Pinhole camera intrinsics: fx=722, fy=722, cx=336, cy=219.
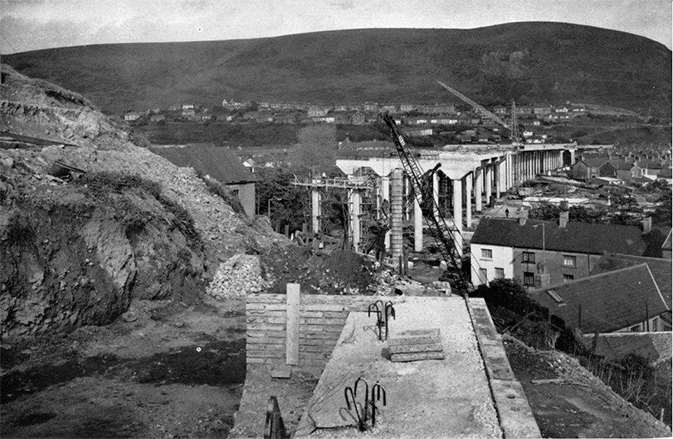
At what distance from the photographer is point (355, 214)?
3020 centimetres

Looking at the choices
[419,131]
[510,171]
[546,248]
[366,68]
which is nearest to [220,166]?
[546,248]

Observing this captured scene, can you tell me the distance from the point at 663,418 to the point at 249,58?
92.6 metres

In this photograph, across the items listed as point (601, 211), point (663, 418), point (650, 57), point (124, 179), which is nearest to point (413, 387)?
point (663, 418)

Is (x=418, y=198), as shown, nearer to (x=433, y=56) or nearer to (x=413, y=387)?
(x=413, y=387)

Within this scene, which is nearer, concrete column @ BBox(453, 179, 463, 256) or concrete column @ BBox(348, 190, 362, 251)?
concrete column @ BBox(453, 179, 463, 256)

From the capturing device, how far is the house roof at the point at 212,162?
27828mm

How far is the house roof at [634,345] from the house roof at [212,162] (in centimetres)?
1617

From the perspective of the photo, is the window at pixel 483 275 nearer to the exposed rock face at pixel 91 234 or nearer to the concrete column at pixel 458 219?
the concrete column at pixel 458 219

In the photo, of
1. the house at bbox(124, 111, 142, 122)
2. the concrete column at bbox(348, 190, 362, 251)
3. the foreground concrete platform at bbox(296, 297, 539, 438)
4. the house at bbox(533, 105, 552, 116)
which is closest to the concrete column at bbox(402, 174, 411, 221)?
the concrete column at bbox(348, 190, 362, 251)

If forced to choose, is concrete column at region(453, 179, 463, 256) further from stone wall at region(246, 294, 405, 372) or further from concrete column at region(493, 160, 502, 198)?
stone wall at region(246, 294, 405, 372)

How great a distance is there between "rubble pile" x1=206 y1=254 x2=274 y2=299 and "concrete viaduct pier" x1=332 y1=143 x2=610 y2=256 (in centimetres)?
1038

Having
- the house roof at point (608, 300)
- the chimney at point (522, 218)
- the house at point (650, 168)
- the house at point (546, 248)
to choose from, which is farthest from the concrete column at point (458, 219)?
the house at point (650, 168)

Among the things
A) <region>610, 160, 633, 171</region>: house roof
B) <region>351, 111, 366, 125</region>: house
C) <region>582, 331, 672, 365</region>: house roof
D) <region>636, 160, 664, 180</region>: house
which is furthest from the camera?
<region>351, 111, 366, 125</region>: house

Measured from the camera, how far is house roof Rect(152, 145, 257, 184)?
27828 mm
